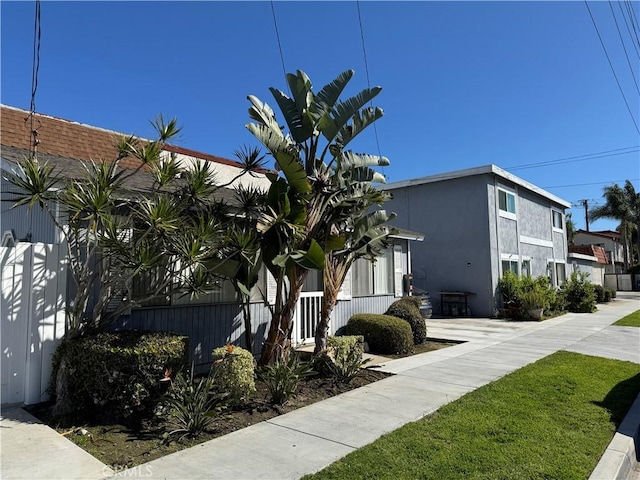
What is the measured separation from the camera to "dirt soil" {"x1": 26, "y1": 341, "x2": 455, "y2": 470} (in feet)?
14.5

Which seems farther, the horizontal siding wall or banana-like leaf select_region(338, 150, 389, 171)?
banana-like leaf select_region(338, 150, 389, 171)

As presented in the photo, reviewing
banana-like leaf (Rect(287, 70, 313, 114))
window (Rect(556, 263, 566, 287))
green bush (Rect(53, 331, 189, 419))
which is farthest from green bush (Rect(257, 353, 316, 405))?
window (Rect(556, 263, 566, 287))

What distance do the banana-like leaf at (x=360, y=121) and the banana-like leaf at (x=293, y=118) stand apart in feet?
2.24

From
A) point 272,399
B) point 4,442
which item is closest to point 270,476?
point 272,399

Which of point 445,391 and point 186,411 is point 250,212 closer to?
point 186,411

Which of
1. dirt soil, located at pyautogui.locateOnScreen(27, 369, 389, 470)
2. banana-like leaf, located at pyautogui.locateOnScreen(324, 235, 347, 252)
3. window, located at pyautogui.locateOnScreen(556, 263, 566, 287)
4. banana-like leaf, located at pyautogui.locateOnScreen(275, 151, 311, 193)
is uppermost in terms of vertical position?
banana-like leaf, located at pyautogui.locateOnScreen(275, 151, 311, 193)

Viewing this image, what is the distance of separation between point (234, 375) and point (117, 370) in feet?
4.84

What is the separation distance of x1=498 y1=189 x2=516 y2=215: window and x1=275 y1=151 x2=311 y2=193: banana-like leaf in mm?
16510

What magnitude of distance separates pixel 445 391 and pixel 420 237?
806cm

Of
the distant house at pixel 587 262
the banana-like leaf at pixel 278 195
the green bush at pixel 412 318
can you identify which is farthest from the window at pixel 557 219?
the banana-like leaf at pixel 278 195

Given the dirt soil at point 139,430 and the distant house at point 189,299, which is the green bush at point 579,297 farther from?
the dirt soil at point 139,430

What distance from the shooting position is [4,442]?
4539 mm

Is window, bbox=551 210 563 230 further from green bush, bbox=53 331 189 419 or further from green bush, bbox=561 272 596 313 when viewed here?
green bush, bbox=53 331 189 419

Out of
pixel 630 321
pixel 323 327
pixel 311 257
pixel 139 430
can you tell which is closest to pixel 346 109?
pixel 311 257
